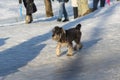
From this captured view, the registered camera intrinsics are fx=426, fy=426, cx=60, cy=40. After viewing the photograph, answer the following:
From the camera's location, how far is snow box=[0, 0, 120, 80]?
8.81m

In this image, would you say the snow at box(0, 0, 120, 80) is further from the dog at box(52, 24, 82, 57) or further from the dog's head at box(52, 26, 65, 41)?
the dog's head at box(52, 26, 65, 41)

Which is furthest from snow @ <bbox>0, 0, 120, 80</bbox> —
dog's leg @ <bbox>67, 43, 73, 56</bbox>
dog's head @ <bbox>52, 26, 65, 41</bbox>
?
dog's head @ <bbox>52, 26, 65, 41</bbox>

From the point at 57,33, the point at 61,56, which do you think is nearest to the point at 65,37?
the point at 57,33

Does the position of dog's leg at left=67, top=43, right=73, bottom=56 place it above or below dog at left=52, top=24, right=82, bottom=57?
below

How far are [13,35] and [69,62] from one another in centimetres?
541

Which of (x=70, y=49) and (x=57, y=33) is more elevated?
(x=57, y=33)

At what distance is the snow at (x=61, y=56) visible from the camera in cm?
881

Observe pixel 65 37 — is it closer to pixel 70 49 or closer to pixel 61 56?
pixel 70 49

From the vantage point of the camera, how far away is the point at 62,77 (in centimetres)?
853

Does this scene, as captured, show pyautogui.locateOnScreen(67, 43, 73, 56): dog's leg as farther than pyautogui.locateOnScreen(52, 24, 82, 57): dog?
Yes

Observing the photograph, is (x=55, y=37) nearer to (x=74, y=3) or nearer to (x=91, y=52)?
(x=91, y=52)

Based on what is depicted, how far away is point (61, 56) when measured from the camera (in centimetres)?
1073

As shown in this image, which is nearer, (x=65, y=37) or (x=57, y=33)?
(x=57, y=33)

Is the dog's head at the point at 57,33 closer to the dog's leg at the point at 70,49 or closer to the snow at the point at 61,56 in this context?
the dog's leg at the point at 70,49
